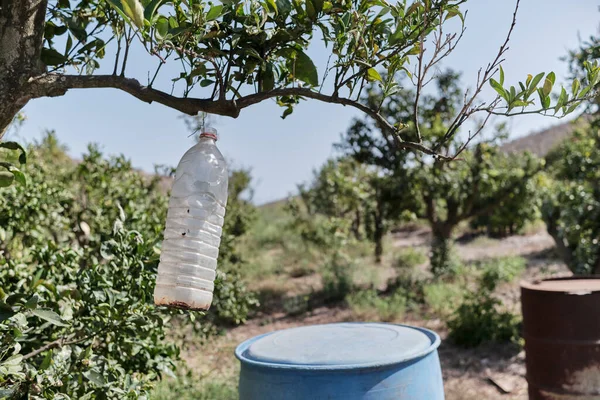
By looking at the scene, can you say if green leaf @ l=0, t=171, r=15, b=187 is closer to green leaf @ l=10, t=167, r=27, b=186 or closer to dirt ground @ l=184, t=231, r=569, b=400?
green leaf @ l=10, t=167, r=27, b=186

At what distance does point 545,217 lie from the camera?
21.5ft

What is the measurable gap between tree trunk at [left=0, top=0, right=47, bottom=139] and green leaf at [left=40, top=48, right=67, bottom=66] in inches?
8.9

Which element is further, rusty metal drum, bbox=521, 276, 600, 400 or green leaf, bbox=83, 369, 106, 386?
rusty metal drum, bbox=521, 276, 600, 400

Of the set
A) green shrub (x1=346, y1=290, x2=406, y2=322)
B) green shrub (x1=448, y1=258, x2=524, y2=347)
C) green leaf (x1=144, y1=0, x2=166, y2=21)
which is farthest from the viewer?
green shrub (x1=346, y1=290, x2=406, y2=322)

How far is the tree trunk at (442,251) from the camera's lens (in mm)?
8914

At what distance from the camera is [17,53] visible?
1.71 m

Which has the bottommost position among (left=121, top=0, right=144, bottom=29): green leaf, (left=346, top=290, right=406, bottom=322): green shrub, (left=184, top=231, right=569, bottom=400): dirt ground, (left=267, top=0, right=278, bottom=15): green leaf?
(left=184, top=231, right=569, bottom=400): dirt ground

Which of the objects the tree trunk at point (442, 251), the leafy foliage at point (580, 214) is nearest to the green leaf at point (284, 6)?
the leafy foliage at point (580, 214)

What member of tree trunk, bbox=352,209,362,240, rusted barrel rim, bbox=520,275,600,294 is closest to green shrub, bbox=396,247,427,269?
tree trunk, bbox=352,209,362,240

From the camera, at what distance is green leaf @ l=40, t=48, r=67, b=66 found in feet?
6.56

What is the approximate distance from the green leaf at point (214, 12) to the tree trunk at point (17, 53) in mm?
580

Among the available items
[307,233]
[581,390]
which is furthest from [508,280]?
[581,390]

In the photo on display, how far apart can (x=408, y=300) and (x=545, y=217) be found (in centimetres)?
234

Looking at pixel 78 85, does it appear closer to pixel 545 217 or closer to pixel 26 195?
pixel 26 195
